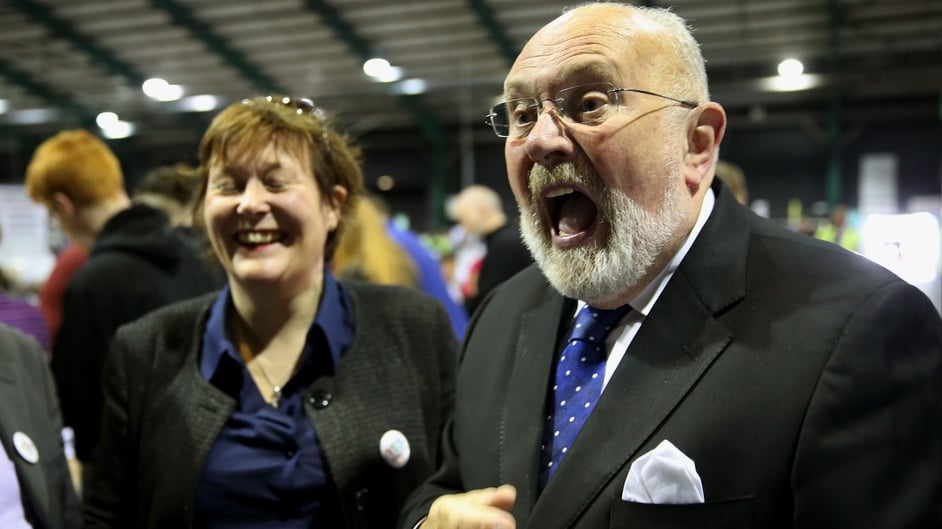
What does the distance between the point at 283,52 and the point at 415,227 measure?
5.01 m

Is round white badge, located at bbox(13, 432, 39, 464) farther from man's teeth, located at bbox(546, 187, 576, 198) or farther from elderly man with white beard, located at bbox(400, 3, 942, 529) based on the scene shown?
man's teeth, located at bbox(546, 187, 576, 198)

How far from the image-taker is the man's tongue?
4.80 ft

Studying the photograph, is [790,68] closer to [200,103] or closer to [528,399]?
[200,103]

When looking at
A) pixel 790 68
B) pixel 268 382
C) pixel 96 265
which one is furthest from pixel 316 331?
pixel 790 68

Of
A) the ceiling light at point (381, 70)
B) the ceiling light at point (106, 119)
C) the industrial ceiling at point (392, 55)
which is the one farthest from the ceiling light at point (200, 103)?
the ceiling light at point (381, 70)

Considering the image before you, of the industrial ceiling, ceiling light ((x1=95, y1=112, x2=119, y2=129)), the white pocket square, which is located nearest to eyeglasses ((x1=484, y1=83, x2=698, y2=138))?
the white pocket square

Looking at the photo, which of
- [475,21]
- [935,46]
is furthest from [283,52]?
[935,46]

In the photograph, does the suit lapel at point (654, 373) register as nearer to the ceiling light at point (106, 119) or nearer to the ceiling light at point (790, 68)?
the ceiling light at point (790, 68)

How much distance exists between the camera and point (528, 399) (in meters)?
1.50

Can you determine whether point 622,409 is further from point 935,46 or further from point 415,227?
point 415,227

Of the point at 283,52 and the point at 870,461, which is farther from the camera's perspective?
the point at 283,52

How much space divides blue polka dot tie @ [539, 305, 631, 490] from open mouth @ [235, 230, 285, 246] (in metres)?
0.82

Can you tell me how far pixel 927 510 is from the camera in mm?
1130

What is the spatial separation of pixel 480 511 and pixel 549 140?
0.60 metres
